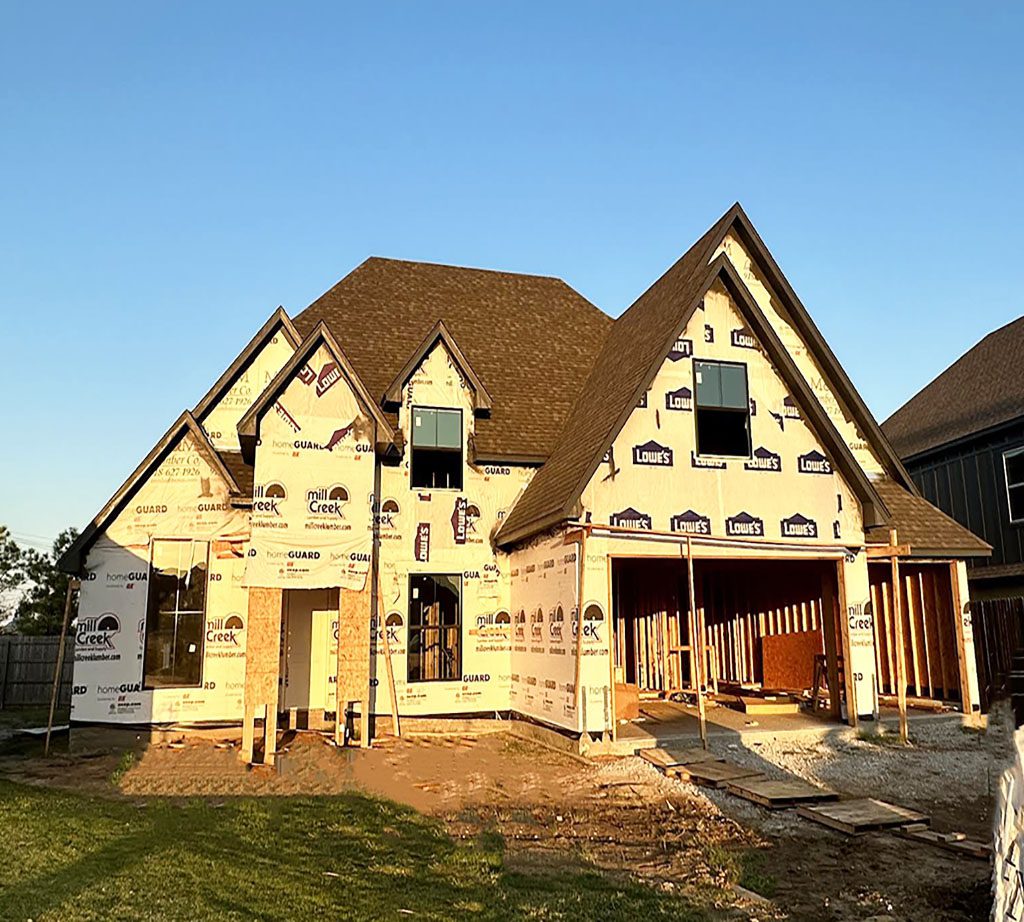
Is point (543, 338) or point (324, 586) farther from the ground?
point (543, 338)

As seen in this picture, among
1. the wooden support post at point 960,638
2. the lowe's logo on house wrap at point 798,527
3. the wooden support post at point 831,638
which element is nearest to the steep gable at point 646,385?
Answer: the lowe's logo on house wrap at point 798,527

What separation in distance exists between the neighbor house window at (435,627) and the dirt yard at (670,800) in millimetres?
1348

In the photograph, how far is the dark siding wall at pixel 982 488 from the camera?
70.7 ft

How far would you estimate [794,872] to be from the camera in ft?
24.1

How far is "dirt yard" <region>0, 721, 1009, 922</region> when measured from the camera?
6.85 m

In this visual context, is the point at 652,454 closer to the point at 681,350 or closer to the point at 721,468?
the point at 721,468

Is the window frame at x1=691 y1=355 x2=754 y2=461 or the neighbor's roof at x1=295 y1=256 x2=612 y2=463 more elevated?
the neighbor's roof at x1=295 y1=256 x2=612 y2=463

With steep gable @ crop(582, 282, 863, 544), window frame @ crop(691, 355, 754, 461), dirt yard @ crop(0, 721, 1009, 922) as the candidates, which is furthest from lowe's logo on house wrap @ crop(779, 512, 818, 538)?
dirt yard @ crop(0, 721, 1009, 922)

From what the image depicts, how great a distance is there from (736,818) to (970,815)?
2.56 meters

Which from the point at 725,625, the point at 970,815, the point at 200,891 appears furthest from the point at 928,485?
the point at 200,891

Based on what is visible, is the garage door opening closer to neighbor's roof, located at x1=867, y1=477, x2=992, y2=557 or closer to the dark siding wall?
neighbor's roof, located at x1=867, y1=477, x2=992, y2=557

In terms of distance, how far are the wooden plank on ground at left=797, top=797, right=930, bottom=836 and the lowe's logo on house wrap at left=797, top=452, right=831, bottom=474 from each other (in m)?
6.79

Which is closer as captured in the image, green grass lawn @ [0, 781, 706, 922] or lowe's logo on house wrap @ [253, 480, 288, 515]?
green grass lawn @ [0, 781, 706, 922]

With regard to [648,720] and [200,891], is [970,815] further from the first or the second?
[200,891]
